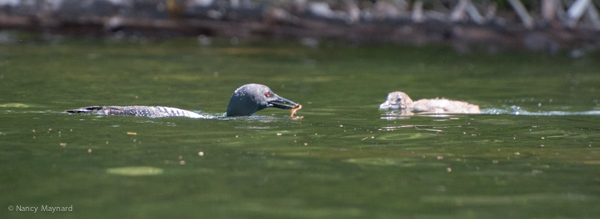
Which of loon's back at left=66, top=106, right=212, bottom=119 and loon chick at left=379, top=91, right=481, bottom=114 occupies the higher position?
loon's back at left=66, top=106, right=212, bottom=119

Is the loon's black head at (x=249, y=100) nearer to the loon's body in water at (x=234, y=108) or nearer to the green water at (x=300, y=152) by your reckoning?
the loon's body in water at (x=234, y=108)

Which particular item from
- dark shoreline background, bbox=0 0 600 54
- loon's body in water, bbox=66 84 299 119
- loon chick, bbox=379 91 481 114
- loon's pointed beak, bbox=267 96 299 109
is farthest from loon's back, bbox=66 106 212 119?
dark shoreline background, bbox=0 0 600 54

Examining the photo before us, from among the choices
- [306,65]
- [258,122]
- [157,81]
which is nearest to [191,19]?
[306,65]

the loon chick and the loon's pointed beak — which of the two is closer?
the loon's pointed beak

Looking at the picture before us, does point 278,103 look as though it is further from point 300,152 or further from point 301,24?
point 301,24

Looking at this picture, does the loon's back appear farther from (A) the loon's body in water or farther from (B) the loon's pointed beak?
(B) the loon's pointed beak

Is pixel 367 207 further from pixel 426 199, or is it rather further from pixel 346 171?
pixel 346 171

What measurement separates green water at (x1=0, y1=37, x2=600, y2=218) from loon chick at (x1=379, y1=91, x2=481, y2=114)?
0.35m

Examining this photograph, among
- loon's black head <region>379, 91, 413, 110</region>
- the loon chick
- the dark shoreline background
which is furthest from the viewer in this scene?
the dark shoreline background

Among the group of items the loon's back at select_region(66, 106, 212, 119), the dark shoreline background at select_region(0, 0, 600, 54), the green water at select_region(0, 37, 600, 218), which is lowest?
the green water at select_region(0, 37, 600, 218)

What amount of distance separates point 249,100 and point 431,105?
9.84 feet

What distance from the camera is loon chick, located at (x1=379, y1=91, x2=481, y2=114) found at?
11.6 m

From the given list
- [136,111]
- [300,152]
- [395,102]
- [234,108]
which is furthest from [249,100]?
[395,102]

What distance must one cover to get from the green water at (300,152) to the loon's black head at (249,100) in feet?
0.56
